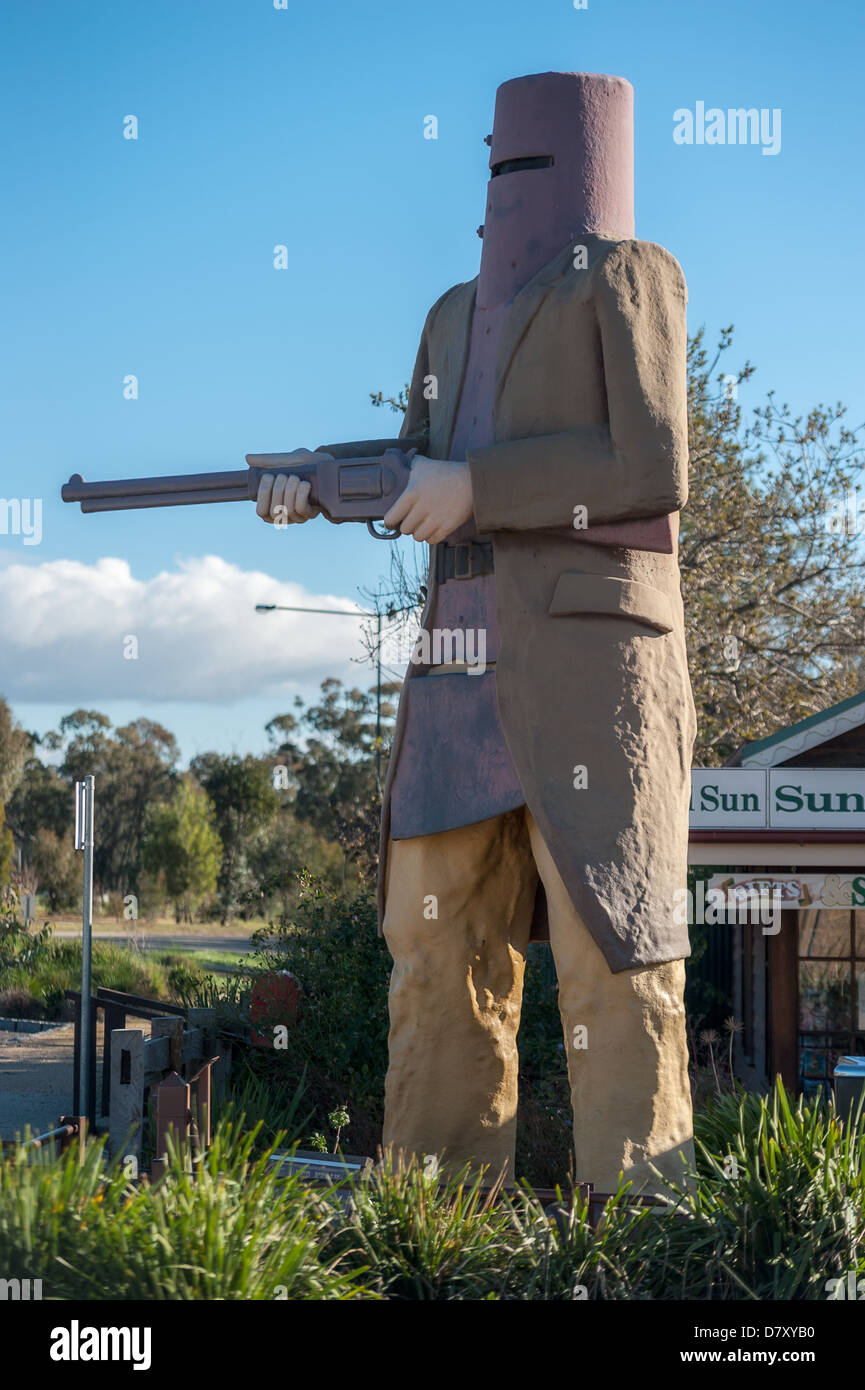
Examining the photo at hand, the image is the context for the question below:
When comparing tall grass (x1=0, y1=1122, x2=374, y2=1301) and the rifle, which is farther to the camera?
the rifle

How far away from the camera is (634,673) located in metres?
4.18

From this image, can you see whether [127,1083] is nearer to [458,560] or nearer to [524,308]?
[458,560]

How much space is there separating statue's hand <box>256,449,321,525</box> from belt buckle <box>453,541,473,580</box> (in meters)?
0.42

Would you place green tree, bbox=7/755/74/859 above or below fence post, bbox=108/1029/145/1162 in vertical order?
above

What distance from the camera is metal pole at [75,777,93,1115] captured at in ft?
28.0

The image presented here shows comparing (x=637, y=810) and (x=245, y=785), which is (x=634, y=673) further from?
(x=245, y=785)

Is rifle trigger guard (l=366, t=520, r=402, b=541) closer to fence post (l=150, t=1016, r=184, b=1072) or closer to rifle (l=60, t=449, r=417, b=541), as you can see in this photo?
rifle (l=60, t=449, r=417, b=541)

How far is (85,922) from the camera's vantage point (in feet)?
30.9

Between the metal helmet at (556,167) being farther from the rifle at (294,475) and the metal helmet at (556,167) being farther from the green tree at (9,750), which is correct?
the green tree at (9,750)

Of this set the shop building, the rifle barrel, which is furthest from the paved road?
the rifle barrel

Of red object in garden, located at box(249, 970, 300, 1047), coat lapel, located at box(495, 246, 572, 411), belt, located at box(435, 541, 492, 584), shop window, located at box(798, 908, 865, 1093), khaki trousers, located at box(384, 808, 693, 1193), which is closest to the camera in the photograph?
khaki trousers, located at box(384, 808, 693, 1193)
